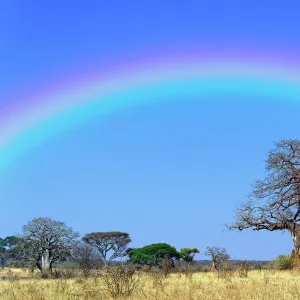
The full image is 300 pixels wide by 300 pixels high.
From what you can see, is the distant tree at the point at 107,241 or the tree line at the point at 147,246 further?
the distant tree at the point at 107,241

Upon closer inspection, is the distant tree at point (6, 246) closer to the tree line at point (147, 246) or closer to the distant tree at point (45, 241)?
the tree line at point (147, 246)

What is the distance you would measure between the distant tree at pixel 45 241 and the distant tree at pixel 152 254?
19.8 metres

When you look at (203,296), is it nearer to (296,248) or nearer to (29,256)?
(296,248)

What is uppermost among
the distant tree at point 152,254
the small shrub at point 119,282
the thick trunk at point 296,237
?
the distant tree at point 152,254

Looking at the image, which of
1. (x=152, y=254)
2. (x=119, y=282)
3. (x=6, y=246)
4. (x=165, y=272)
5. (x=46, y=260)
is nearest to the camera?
(x=119, y=282)

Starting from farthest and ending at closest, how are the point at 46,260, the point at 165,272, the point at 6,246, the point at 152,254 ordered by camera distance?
1. the point at 6,246
2. the point at 152,254
3. the point at 46,260
4. the point at 165,272

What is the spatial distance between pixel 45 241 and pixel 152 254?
2340cm

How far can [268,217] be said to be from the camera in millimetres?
30438

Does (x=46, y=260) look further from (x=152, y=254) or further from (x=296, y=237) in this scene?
(x=152, y=254)

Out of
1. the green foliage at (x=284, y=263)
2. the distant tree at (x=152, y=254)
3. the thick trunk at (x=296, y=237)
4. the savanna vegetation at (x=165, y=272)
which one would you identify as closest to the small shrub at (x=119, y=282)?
the savanna vegetation at (x=165, y=272)

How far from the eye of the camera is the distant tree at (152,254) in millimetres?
59422

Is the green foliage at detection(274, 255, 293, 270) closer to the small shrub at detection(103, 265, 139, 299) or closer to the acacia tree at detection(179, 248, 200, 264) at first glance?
the small shrub at detection(103, 265, 139, 299)

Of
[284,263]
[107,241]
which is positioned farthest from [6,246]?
[284,263]

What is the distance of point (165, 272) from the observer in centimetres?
2325
